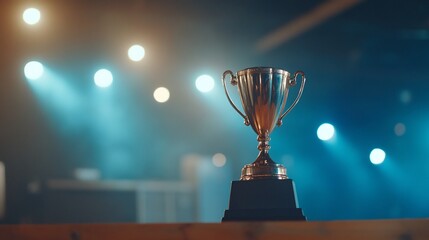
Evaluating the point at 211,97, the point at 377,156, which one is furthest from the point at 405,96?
the point at 211,97

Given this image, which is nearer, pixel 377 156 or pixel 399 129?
pixel 399 129

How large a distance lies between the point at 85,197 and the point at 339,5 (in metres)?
2.00

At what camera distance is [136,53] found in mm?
4020

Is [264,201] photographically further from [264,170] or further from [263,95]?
[263,95]

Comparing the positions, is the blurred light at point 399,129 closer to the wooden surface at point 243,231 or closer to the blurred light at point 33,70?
the blurred light at point 33,70

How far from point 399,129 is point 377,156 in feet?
0.81

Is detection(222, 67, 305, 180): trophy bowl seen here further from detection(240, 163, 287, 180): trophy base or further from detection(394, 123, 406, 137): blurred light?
detection(394, 123, 406, 137): blurred light

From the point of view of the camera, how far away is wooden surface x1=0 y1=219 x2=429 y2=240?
1.01 m

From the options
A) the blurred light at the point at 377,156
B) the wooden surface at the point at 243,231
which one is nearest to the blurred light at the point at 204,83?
the blurred light at the point at 377,156

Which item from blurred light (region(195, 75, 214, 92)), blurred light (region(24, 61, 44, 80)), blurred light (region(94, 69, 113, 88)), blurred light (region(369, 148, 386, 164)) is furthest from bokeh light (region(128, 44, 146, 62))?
blurred light (region(369, 148, 386, 164))

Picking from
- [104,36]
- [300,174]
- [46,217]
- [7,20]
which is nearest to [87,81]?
[104,36]

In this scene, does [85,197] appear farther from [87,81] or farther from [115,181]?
[87,81]

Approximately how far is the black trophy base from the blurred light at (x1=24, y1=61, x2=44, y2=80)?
9.12 feet

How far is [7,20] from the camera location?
374 centimetres
